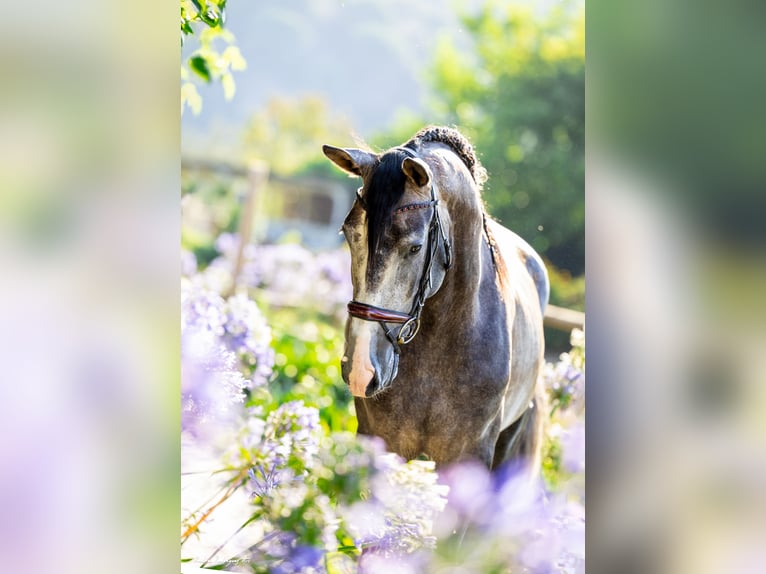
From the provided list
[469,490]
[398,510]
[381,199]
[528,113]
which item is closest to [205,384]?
[398,510]

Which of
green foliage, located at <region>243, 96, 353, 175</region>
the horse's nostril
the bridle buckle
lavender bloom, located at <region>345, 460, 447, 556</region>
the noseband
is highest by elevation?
green foliage, located at <region>243, 96, 353, 175</region>

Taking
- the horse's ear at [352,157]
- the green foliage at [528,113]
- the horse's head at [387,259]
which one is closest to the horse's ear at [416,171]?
the horse's head at [387,259]

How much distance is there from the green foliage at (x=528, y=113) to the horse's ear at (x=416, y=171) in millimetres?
815

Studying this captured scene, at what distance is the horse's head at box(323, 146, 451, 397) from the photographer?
5.55 ft

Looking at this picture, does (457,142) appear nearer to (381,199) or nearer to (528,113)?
(381,199)

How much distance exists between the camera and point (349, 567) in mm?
2398

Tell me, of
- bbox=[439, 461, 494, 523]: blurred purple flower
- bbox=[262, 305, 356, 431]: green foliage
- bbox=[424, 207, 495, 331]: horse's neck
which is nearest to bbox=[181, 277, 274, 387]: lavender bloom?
bbox=[262, 305, 356, 431]: green foliage

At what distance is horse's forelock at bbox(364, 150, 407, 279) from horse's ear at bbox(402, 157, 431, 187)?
3cm

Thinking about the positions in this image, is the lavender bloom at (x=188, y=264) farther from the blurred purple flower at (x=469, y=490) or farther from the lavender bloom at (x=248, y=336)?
the blurred purple flower at (x=469, y=490)

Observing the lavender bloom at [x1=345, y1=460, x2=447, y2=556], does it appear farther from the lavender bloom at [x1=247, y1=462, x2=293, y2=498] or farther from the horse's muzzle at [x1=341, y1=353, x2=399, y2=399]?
the horse's muzzle at [x1=341, y1=353, x2=399, y2=399]
